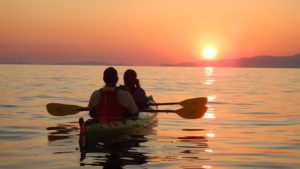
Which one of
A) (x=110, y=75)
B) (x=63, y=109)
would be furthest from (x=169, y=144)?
(x=63, y=109)

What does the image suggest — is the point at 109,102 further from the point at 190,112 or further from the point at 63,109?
the point at 190,112

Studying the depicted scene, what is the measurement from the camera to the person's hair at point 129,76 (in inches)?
601

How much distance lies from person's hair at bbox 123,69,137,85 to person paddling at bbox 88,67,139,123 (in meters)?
2.72

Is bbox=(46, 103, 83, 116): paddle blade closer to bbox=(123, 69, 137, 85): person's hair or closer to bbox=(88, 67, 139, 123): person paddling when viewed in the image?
bbox=(123, 69, 137, 85): person's hair

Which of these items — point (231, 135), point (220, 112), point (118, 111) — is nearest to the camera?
point (118, 111)

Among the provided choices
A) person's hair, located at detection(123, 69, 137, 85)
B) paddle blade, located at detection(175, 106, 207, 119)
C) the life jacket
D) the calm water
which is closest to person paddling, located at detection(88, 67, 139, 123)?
the life jacket

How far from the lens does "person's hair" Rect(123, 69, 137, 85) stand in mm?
15258

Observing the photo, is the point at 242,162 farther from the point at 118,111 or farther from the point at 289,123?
the point at 289,123

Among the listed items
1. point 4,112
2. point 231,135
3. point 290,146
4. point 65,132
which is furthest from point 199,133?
point 4,112

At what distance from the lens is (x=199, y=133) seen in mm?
15172

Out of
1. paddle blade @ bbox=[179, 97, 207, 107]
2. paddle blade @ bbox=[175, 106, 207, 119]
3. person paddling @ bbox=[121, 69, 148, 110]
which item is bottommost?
paddle blade @ bbox=[175, 106, 207, 119]

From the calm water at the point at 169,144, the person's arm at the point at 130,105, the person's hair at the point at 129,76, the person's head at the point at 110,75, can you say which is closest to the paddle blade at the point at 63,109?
the calm water at the point at 169,144

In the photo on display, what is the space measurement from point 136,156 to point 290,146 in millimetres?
4585

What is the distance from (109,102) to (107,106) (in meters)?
0.12
